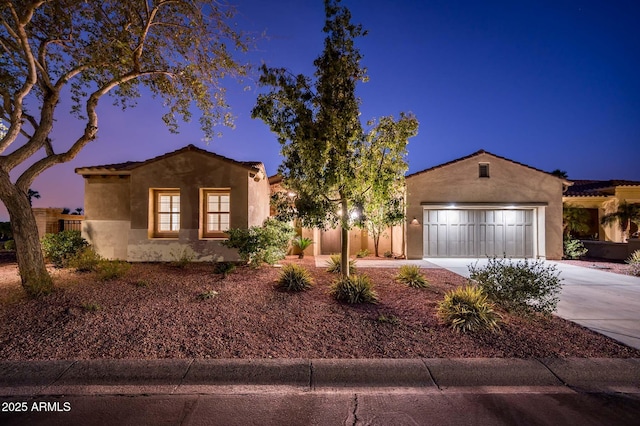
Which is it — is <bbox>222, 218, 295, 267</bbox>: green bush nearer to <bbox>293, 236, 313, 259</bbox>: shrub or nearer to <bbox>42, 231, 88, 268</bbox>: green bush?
<bbox>293, 236, 313, 259</bbox>: shrub

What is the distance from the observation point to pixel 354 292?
20.4 ft

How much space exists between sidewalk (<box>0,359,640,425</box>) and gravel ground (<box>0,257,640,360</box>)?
0.28 metres

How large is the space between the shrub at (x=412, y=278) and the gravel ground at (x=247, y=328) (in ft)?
1.66

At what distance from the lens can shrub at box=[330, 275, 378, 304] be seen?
244 inches

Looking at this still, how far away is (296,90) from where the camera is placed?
22.9ft

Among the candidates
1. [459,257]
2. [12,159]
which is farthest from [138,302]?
[459,257]

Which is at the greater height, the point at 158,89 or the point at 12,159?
the point at 158,89

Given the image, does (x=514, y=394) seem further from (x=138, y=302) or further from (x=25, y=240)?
(x=25, y=240)

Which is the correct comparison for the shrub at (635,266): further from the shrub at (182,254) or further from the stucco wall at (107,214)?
the stucco wall at (107,214)

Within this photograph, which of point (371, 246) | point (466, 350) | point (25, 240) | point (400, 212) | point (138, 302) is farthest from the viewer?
point (371, 246)

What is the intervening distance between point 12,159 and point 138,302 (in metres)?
4.24

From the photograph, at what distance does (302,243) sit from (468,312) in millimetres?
8451

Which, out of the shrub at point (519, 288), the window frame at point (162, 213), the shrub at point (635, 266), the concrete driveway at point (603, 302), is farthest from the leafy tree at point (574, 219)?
the window frame at point (162, 213)

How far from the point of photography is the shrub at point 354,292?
6203mm
